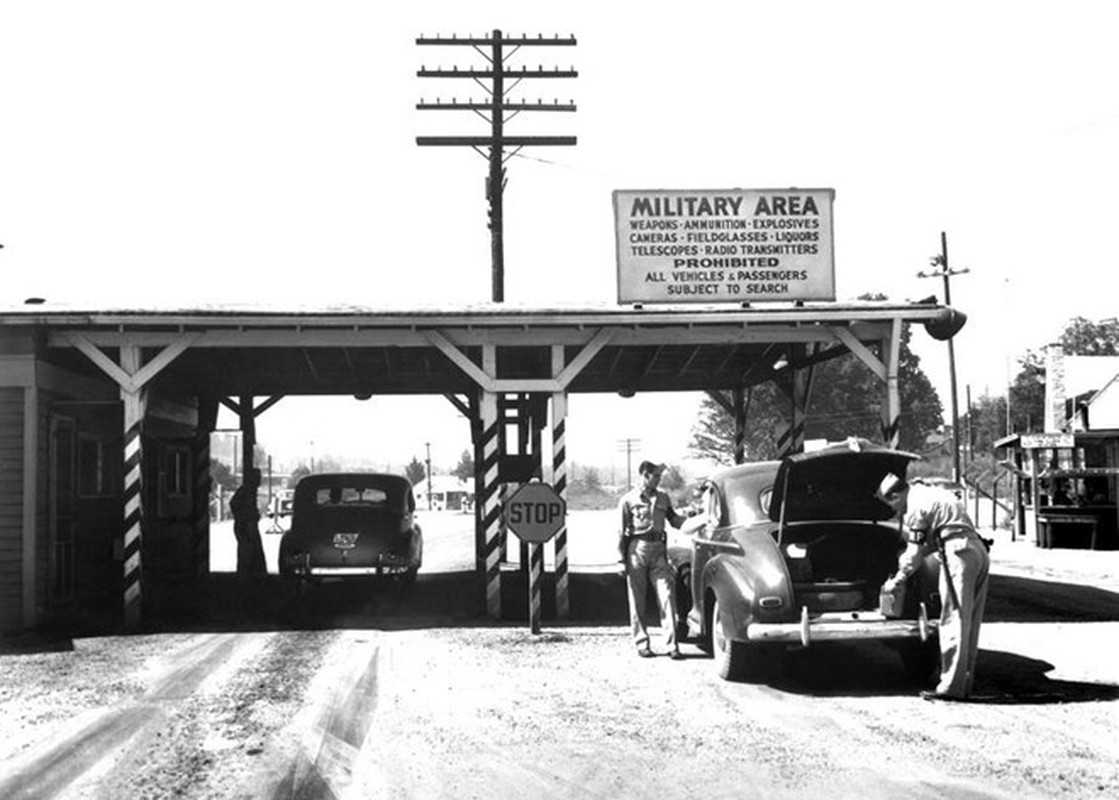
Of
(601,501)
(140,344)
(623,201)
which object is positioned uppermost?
(623,201)

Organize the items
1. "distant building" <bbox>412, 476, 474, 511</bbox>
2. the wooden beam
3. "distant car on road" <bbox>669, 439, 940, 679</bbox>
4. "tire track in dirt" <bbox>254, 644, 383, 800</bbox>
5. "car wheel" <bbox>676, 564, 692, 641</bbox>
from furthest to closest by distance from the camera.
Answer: "distant building" <bbox>412, 476, 474, 511</bbox> < the wooden beam < "car wheel" <bbox>676, 564, 692, 641</bbox> < "distant car on road" <bbox>669, 439, 940, 679</bbox> < "tire track in dirt" <bbox>254, 644, 383, 800</bbox>

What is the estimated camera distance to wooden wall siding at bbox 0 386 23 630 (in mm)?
14562

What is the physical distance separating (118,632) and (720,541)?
7544 millimetres

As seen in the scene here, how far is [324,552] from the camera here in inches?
702

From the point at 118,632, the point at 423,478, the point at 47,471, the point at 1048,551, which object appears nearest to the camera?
the point at 118,632

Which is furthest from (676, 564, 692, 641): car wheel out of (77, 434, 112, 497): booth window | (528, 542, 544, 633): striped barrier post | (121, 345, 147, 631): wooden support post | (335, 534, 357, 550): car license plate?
(77, 434, 112, 497): booth window

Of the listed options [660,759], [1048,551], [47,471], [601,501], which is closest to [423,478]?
[601,501]

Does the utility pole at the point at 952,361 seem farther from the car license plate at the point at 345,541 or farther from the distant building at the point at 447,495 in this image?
the distant building at the point at 447,495

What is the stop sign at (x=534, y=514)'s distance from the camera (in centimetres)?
1336

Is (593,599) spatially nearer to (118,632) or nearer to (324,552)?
(324,552)

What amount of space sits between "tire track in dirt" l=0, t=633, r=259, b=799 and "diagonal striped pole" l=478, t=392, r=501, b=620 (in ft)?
13.7

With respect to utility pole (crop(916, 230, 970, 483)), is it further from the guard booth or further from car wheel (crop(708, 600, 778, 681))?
car wheel (crop(708, 600, 778, 681))

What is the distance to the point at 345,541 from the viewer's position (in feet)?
58.6

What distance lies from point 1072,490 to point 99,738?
28.9m
